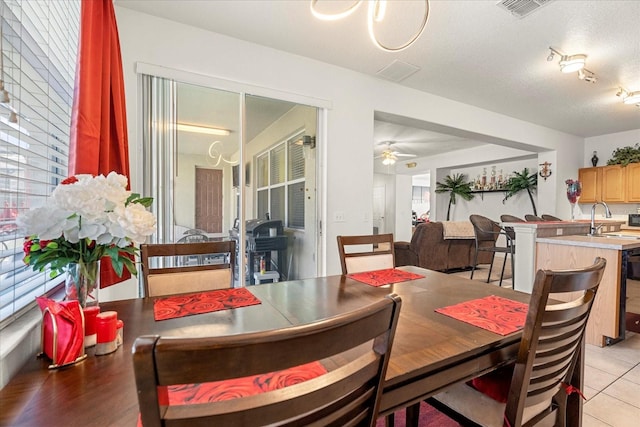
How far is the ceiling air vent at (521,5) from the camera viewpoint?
2.16m

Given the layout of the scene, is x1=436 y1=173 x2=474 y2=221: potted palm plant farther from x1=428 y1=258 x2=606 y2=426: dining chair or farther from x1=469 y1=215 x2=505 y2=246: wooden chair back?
x1=428 y1=258 x2=606 y2=426: dining chair

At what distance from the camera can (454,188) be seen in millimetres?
8211

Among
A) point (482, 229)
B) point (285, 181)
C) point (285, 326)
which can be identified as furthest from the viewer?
point (482, 229)

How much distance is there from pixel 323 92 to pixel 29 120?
2.45 metres

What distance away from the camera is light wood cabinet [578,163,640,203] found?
213 inches

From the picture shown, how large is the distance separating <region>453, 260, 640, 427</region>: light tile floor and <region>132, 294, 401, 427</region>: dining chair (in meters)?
1.84

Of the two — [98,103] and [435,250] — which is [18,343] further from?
[435,250]

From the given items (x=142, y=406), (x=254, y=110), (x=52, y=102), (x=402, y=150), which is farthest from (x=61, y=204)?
(x=402, y=150)

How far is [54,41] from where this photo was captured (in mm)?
1469

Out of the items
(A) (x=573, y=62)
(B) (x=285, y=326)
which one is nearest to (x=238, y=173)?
(B) (x=285, y=326)

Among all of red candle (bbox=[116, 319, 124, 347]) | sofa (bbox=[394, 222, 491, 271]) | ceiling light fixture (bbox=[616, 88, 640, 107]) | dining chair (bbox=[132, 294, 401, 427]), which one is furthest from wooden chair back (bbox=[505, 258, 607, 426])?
ceiling light fixture (bbox=[616, 88, 640, 107])

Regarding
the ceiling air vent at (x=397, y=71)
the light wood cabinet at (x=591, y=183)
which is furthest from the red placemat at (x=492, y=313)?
the light wood cabinet at (x=591, y=183)

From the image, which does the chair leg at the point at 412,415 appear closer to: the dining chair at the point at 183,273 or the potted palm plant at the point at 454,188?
the dining chair at the point at 183,273

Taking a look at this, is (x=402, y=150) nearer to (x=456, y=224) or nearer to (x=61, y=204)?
(x=456, y=224)
